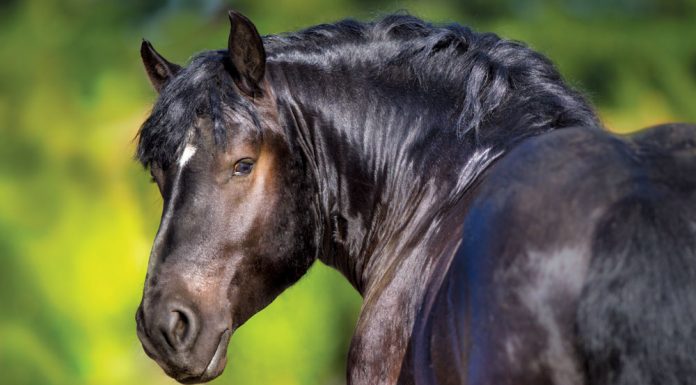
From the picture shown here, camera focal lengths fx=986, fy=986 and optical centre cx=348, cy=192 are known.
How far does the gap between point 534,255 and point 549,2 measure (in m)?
5.74

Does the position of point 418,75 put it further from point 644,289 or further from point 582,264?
point 644,289

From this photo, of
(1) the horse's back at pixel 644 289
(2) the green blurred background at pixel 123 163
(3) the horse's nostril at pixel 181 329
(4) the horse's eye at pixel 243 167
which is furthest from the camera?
(2) the green blurred background at pixel 123 163

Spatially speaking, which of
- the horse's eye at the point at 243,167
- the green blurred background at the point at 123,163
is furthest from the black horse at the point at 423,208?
the green blurred background at the point at 123,163

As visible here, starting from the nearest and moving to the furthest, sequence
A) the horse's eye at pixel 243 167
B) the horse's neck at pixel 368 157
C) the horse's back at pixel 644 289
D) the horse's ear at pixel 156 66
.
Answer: the horse's back at pixel 644 289 → the horse's eye at pixel 243 167 → the horse's neck at pixel 368 157 → the horse's ear at pixel 156 66

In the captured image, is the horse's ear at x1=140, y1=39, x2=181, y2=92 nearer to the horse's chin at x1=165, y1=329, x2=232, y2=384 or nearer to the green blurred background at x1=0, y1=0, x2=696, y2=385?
the horse's chin at x1=165, y1=329, x2=232, y2=384

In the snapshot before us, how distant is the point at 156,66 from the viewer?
374 centimetres

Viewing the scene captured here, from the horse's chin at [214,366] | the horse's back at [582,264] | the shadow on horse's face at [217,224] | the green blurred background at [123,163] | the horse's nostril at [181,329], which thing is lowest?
the green blurred background at [123,163]

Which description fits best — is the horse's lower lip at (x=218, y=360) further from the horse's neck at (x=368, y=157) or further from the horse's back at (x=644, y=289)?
the horse's back at (x=644, y=289)

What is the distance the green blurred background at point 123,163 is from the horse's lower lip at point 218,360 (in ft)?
12.4

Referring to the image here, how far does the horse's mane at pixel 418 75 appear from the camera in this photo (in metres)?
3.13

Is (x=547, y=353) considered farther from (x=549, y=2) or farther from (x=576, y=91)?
(x=549, y=2)

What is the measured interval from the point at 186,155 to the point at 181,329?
1.84 feet

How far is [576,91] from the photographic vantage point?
321cm

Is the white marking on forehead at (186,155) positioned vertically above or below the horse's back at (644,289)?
below
